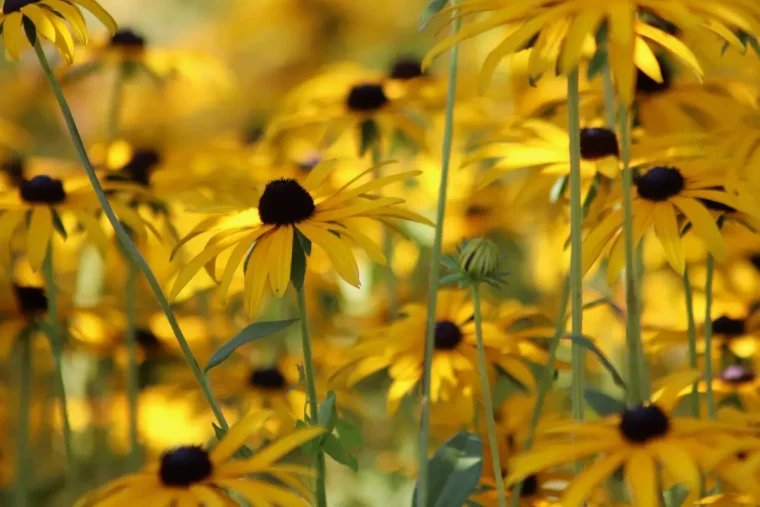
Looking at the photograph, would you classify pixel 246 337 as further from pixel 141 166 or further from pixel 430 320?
pixel 141 166

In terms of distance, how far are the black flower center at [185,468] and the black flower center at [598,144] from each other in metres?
0.63

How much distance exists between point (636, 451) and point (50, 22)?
0.69 meters

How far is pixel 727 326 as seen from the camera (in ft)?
4.98

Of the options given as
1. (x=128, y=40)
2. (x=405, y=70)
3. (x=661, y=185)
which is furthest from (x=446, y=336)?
(x=128, y=40)

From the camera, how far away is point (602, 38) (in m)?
0.93

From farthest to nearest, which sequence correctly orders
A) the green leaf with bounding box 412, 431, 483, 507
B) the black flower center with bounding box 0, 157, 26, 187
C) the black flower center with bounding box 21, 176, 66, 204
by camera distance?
the black flower center with bounding box 0, 157, 26, 187 < the black flower center with bounding box 21, 176, 66, 204 < the green leaf with bounding box 412, 431, 483, 507

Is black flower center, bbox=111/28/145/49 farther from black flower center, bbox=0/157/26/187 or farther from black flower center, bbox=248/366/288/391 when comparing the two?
black flower center, bbox=248/366/288/391

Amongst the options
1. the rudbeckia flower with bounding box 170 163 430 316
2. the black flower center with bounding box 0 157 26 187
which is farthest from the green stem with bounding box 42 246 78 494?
the black flower center with bounding box 0 157 26 187

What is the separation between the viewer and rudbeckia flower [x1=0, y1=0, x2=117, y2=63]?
3.48ft

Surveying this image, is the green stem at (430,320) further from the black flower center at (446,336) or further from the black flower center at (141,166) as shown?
the black flower center at (141,166)

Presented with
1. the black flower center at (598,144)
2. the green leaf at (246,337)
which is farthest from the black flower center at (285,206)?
the black flower center at (598,144)

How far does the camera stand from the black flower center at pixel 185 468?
895 mm

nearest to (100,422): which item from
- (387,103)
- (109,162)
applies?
(109,162)

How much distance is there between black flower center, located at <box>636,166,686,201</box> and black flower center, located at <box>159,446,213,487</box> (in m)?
0.53
